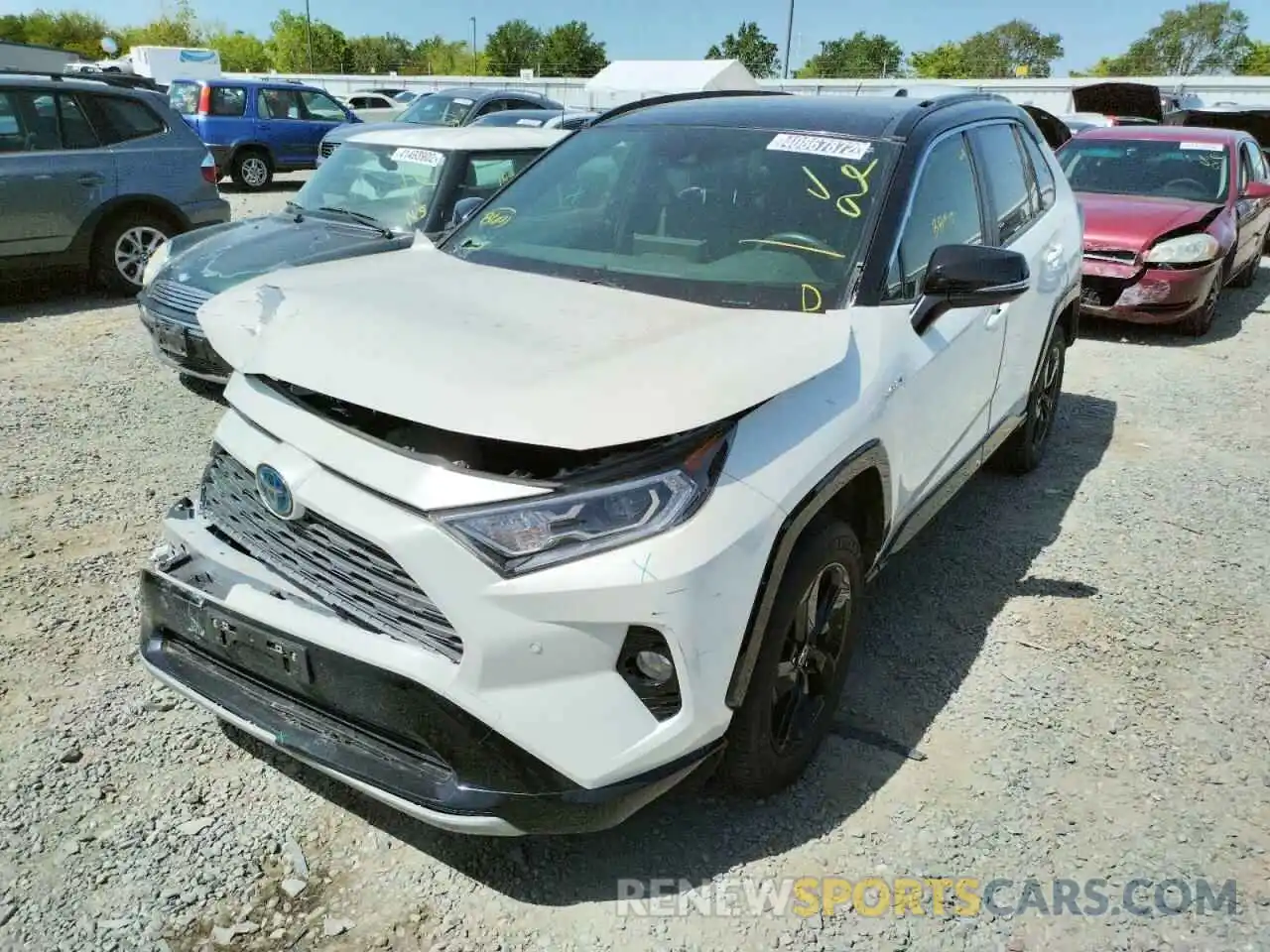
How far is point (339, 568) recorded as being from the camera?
2.11m

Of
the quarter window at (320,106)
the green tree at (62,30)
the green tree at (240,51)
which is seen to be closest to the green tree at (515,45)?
the green tree at (240,51)

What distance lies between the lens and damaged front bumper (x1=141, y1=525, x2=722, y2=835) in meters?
2.00

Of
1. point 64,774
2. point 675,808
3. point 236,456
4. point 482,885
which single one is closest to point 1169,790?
point 675,808

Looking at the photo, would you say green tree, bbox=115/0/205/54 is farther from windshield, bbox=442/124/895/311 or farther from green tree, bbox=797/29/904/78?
windshield, bbox=442/124/895/311

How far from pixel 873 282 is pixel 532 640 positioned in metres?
1.54

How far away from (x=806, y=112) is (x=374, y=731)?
8.33 ft

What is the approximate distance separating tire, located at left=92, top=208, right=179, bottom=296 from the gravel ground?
453 centimetres

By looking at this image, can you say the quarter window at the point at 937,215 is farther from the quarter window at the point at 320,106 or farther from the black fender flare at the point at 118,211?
the quarter window at the point at 320,106

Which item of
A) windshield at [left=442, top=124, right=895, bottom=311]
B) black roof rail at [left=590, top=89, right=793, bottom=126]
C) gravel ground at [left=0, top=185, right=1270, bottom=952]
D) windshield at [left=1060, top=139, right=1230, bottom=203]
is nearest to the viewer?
gravel ground at [left=0, top=185, right=1270, bottom=952]

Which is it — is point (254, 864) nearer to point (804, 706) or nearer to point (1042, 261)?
point (804, 706)

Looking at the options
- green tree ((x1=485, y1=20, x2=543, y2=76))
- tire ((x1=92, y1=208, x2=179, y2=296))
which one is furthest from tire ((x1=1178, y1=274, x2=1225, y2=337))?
green tree ((x1=485, y1=20, x2=543, y2=76))

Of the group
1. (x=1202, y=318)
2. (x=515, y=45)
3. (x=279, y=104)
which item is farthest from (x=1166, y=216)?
(x=515, y=45)

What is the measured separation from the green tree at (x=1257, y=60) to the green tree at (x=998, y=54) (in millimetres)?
15829

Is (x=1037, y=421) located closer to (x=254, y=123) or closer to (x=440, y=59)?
(x=254, y=123)
